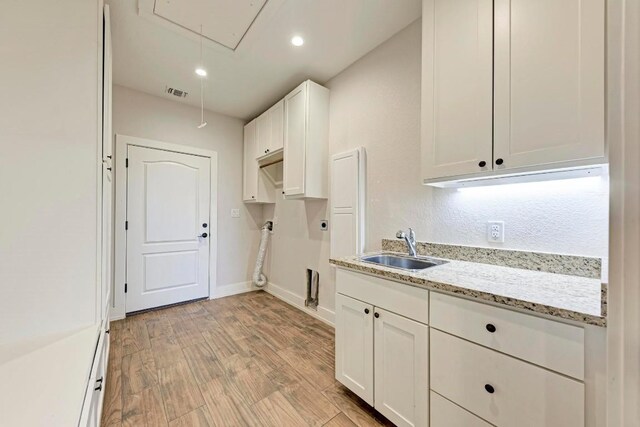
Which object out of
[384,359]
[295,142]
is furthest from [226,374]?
[295,142]

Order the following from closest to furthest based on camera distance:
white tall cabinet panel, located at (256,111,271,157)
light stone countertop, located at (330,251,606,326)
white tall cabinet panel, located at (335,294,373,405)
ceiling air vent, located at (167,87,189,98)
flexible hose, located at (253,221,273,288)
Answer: light stone countertop, located at (330,251,606,326) → white tall cabinet panel, located at (335,294,373,405) → ceiling air vent, located at (167,87,189,98) → white tall cabinet panel, located at (256,111,271,157) → flexible hose, located at (253,221,273,288)

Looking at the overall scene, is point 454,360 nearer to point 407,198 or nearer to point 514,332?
point 514,332

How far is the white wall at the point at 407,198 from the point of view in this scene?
50.6 inches

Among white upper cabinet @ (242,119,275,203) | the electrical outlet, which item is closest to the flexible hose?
white upper cabinet @ (242,119,275,203)

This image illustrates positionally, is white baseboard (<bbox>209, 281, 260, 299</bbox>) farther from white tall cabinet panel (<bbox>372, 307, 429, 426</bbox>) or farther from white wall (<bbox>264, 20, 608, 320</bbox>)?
white tall cabinet panel (<bbox>372, 307, 429, 426</bbox>)

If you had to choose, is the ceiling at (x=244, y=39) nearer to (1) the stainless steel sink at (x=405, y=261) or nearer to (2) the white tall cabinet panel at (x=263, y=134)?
(2) the white tall cabinet panel at (x=263, y=134)

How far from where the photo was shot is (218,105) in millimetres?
3342

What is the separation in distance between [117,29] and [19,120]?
1.42 m

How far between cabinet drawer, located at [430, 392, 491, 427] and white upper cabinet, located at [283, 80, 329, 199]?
74.7 inches

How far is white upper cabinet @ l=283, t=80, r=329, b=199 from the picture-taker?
2.58 m

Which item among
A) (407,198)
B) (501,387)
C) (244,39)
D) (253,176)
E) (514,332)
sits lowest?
(501,387)

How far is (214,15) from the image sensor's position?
1836 millimetres

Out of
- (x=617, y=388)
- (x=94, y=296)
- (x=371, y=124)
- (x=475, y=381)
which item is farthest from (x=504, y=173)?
(x=94, y=296)

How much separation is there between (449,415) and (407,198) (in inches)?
53.0
